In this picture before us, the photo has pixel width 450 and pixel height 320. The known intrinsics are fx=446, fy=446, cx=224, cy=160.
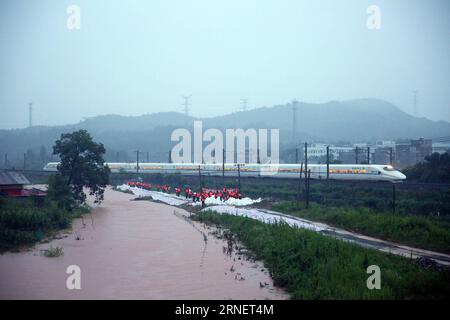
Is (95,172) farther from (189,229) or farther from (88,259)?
(88,259)

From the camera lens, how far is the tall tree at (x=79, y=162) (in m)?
35.3

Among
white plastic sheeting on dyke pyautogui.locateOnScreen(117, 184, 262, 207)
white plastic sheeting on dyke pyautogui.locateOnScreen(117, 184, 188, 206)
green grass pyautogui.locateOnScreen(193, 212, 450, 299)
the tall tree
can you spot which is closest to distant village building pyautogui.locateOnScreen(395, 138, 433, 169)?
white plastic sheeting on dyke pyautogui.locateOnScreen(117, 184, 188, 206)

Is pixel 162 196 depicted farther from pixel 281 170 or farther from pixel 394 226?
pixel 394 226

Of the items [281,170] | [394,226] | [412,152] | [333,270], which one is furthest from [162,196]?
[412,152]

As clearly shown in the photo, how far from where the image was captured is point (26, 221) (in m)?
23.0

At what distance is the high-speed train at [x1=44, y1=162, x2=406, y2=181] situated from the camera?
41.5 meters

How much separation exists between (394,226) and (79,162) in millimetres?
24468

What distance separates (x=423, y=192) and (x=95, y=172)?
83.0ft

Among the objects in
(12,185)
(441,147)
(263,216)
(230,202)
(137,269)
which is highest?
(441,147)

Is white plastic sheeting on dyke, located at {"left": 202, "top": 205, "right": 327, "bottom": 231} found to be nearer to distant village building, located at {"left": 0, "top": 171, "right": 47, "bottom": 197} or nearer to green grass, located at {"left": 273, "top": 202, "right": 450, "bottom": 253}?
green grass, located at {"left": 273, "top": 202, "right": 450, "bottom": 253}

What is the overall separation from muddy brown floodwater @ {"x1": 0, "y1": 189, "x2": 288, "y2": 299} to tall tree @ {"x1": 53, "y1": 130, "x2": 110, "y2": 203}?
9680 mm

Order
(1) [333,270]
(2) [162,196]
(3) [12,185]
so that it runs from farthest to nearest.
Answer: (2) [162,196] < (3) [12,185] < (1) [333,270]

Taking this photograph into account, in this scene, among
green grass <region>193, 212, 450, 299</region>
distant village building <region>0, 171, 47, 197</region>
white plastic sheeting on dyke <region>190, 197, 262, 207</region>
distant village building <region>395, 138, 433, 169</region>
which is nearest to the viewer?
green grass <region>193, 212, 450, 299</region>
